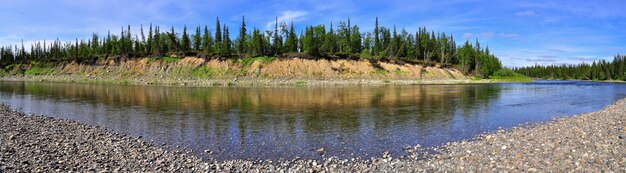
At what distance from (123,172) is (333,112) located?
20.9m

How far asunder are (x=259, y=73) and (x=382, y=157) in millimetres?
92987

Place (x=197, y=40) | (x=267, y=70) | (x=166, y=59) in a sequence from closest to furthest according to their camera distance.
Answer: (x=267, y=70), (x=166, y=59), (x=197, y=40)

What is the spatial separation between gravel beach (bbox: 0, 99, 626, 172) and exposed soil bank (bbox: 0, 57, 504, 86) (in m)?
77.9

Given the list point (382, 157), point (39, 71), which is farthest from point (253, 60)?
point (382, 157)

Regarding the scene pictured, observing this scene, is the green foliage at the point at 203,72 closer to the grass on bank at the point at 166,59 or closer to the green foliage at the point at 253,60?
the green foliage at the point at 253,60

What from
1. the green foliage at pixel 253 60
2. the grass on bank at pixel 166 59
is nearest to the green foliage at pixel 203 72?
the green foliage at pixel 253 60

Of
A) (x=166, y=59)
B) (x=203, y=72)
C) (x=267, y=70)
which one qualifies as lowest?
(x=203, y=72)

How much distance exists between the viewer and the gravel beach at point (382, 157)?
466 inches

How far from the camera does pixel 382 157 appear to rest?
14.8m

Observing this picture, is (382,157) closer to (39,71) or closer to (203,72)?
(203,72)

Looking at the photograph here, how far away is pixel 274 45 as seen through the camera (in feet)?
410

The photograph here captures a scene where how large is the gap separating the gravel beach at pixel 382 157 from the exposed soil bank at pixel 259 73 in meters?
77.9

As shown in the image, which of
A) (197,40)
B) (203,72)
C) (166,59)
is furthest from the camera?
(197,40)

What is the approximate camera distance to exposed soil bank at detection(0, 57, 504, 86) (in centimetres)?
10057
